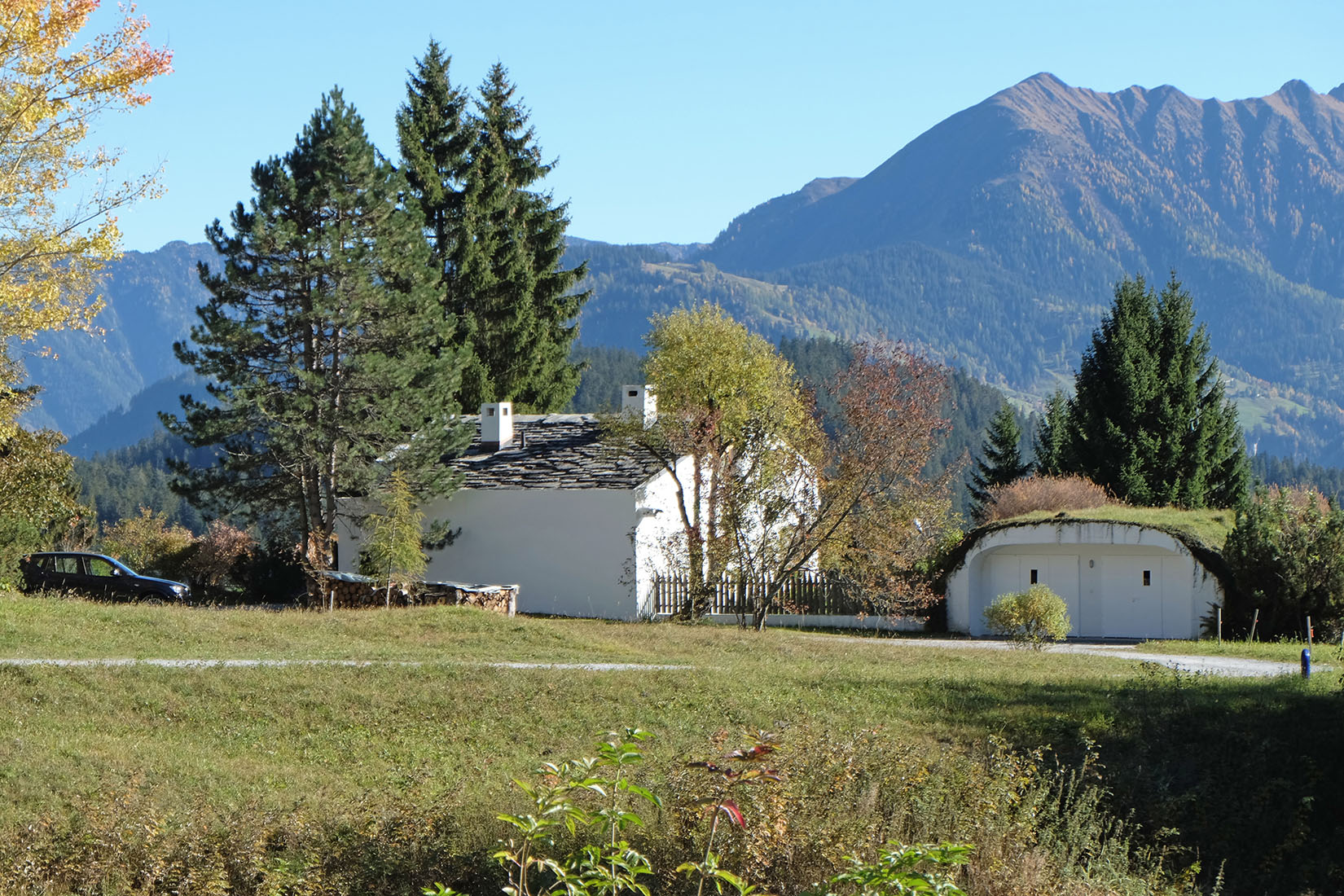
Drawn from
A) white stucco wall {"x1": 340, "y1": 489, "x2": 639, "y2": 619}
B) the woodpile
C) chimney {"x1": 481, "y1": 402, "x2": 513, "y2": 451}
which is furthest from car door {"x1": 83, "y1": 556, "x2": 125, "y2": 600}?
chimney {"x1": 481, "y1": 402, "x2": 513, "y2": 451}

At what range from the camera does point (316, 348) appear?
3155 cm

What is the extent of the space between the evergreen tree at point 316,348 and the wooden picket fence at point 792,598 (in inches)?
251

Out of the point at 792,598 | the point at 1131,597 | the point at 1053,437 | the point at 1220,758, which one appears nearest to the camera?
the point at 1220,758

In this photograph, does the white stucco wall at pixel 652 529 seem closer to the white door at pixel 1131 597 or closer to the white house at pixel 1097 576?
the white house at pixel 1097 576

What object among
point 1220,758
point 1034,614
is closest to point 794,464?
point 1034,614

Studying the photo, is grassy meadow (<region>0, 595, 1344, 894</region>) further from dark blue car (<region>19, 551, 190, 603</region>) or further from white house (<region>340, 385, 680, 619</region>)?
white house (<region>340, 385, 680, 619</region>)

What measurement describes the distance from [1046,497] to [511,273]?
20.9m

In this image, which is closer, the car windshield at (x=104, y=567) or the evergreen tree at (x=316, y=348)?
the car windshield at (x=104, y=567)

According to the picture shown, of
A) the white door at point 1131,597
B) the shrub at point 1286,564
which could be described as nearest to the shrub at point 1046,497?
the white door at point 1131,597

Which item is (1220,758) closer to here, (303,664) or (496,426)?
(303,664)

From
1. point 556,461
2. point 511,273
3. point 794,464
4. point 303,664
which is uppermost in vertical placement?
point 511,273

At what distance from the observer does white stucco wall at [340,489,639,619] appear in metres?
30.8

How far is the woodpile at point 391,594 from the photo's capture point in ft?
90.4

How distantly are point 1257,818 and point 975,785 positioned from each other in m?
3.79
